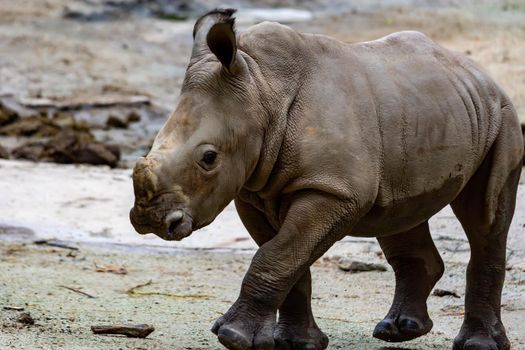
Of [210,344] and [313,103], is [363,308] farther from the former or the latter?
[313,103]

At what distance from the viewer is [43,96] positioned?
48.0ft

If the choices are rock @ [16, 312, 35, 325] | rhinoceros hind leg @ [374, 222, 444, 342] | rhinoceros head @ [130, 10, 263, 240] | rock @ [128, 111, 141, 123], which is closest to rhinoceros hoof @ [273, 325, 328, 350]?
rhinoceros hind leg @ [374, 222, 444, 342]

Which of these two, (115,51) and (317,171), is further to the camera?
(115,51)

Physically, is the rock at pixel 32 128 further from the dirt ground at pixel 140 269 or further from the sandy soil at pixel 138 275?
the sandy soil at pixel 138 275

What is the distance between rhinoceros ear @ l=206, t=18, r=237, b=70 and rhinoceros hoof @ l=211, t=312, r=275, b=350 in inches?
40.3

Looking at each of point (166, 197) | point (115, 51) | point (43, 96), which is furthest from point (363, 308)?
point (115, 51)

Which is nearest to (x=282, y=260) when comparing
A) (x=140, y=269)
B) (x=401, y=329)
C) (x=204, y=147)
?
(x=204, y=147)

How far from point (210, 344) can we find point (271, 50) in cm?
145

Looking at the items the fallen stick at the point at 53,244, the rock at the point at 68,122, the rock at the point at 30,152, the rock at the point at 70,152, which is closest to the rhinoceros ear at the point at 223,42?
the fallen stick at the point at 53,244

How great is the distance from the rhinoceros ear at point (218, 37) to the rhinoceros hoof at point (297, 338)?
1.27m

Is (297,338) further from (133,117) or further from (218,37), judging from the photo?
(133,117)

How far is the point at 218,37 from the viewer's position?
16.6 ft

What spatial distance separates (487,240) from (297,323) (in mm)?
1048

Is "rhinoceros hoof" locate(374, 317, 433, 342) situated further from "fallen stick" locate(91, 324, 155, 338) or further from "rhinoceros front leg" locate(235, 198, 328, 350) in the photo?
"fallen stick" locate(91, 324, 155, 338)
